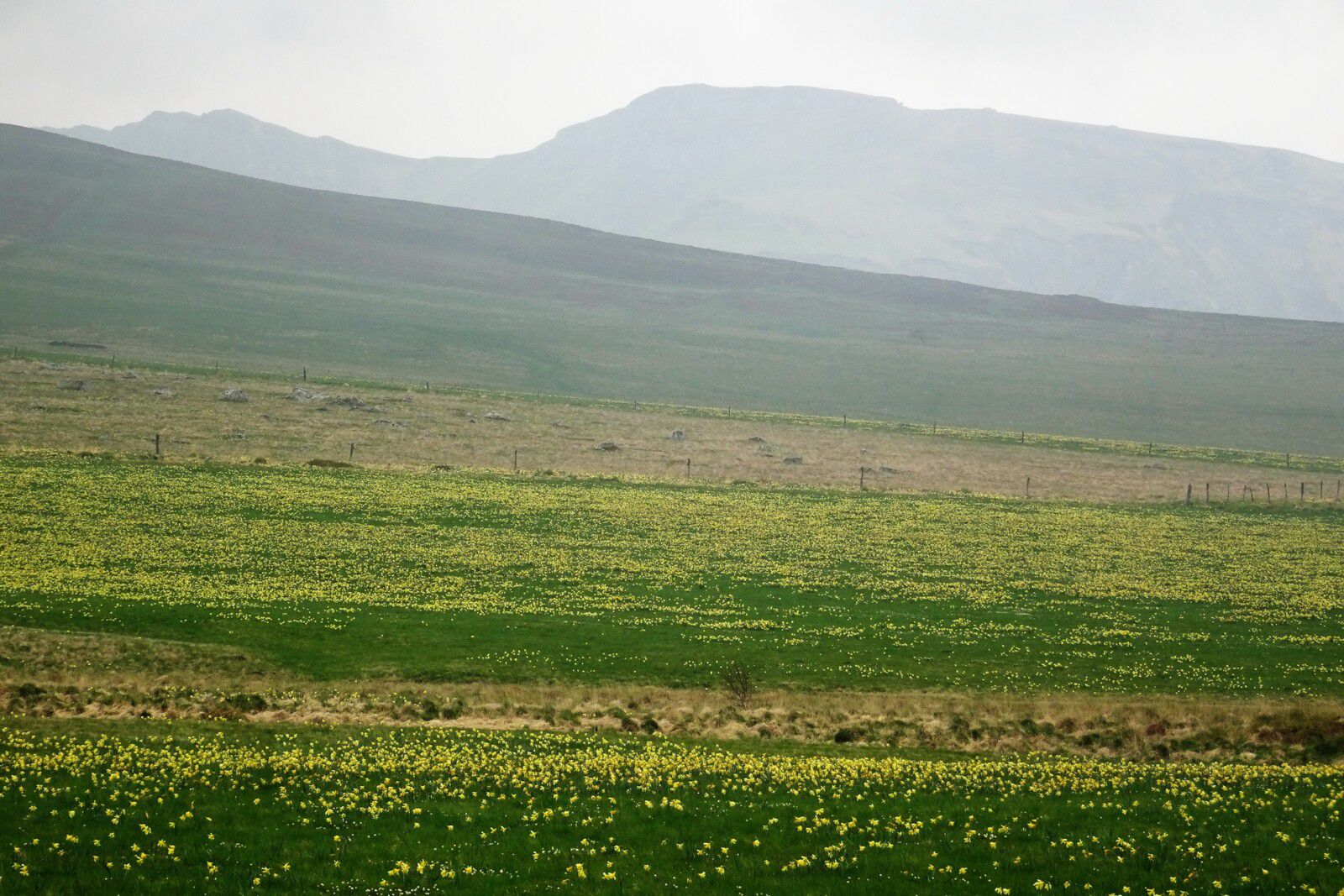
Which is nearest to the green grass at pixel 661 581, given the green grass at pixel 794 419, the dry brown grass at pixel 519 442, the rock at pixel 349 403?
the dry brown grass at pixel 519 442

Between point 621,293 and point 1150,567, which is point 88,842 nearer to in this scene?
point 1150,567

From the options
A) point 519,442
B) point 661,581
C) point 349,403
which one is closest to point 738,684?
point 661,581

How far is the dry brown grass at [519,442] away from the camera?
2977 inches

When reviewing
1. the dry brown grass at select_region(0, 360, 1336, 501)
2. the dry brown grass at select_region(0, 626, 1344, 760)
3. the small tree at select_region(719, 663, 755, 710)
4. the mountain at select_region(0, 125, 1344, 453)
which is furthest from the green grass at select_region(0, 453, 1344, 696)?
the mountain at select_region(0, 125, 1344, 453)

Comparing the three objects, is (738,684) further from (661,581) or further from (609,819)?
(661,581)

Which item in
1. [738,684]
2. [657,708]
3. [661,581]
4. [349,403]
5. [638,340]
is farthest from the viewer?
[638,340]

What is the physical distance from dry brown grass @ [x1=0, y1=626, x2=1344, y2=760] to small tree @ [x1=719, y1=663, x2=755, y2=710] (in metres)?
0.25

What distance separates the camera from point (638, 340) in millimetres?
159750

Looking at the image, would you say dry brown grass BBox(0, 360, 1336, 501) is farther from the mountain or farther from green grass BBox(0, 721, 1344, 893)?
green grass BBox(0, 721, 1344, 893)

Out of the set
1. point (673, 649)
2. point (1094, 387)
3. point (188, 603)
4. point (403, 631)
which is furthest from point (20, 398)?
point (1094, 387)

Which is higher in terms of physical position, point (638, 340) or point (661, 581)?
point (638, 340)

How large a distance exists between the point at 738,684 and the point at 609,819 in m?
13.5

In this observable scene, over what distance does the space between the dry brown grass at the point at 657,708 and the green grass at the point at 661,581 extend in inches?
61.5

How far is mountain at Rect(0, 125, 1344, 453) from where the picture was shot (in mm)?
128250
